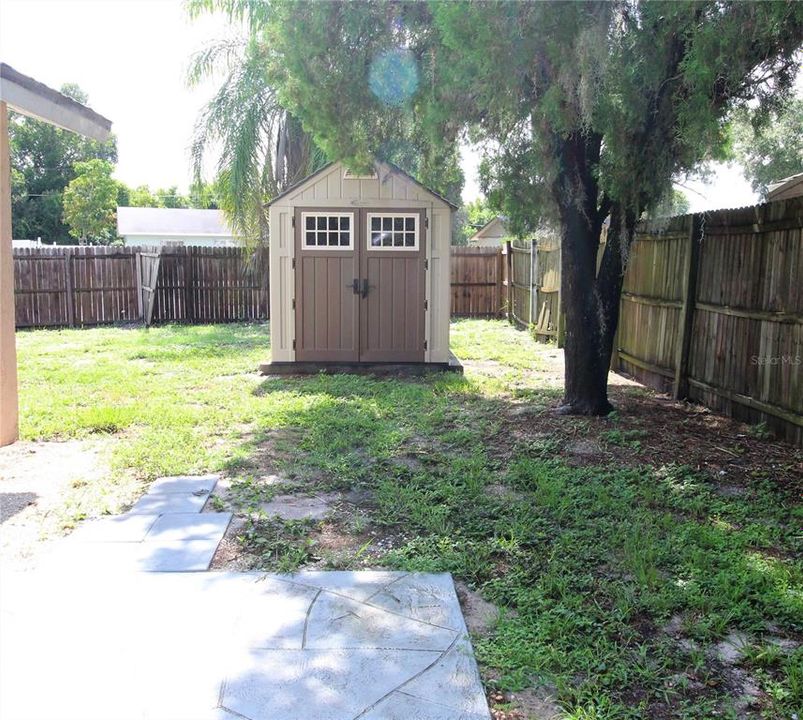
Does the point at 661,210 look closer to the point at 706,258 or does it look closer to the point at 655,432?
the point at 706,258

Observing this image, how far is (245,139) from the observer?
579 inches

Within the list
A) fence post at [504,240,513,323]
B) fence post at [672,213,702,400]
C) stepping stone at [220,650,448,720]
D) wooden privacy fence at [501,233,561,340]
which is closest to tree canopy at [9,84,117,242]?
fence post at [504,240,513,323]

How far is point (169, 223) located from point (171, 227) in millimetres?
538

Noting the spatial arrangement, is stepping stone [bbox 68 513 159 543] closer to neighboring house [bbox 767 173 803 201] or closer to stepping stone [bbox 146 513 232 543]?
stepping stone [bbox 146 513 232 543]

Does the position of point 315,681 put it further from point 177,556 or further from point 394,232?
point 394,232

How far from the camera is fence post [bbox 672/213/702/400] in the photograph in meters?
7.32

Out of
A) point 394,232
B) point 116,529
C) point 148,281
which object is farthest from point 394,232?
point 148,281

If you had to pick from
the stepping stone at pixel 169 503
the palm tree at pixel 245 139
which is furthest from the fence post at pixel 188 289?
the stepping stone at pixel 169 503

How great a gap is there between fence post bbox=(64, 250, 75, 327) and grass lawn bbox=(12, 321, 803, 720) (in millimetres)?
7767

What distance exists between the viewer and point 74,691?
8.49ft

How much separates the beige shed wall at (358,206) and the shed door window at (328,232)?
0.64 feet

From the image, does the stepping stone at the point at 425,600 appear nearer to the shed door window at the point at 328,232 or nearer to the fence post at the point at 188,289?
the shed door window at the point at 328,232

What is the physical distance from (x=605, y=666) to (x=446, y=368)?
7026 mm

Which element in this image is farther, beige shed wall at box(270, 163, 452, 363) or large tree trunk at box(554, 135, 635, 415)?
beige shed wall at box(270, 163, 452, 363)
